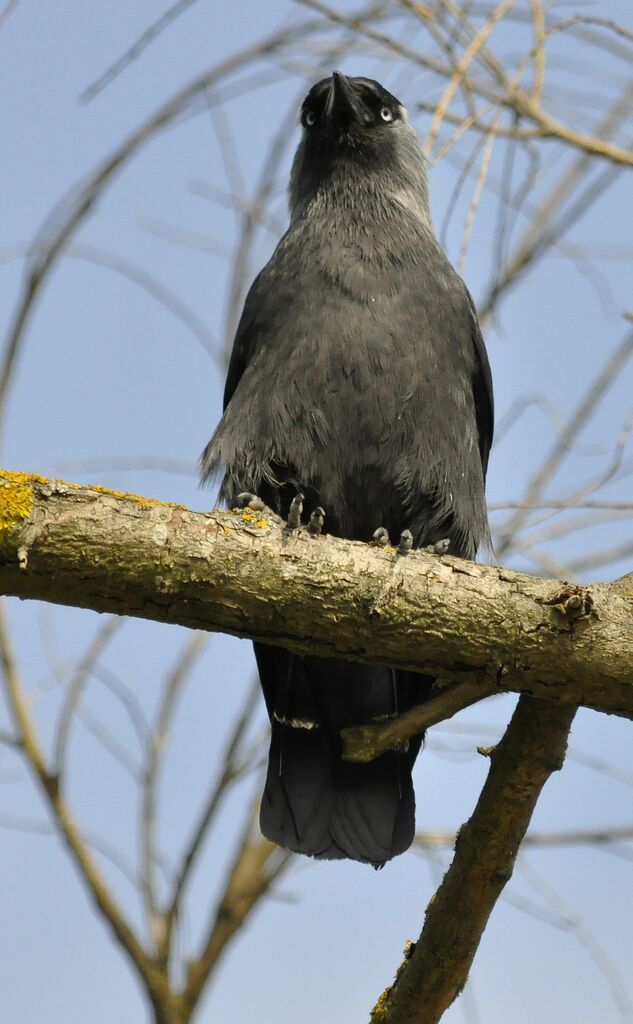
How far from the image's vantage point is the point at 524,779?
10.8ft

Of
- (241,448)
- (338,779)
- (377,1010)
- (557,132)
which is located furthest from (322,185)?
(377,1010)

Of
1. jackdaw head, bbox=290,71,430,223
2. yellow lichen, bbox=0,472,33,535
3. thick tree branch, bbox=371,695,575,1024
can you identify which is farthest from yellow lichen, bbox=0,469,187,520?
jackdaw head, bbox=290,71,430,223

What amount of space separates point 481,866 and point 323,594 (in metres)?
0.90

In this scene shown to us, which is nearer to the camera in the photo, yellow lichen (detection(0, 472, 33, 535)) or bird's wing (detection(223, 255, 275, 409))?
yellow lichen (detection(0, 472, 33, 535))

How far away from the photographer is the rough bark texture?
2.89 m

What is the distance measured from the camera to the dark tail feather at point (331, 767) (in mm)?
4133

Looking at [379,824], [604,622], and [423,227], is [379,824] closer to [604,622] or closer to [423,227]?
[604,622]

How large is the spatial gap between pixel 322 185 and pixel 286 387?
1259 millimetres

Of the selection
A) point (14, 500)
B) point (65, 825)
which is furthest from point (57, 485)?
point (65, 825)

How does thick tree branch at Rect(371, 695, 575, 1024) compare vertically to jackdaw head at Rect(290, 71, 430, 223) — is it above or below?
below

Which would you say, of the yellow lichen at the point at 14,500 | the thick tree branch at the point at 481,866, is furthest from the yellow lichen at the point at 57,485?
the thick tree branch at the point at 481,866

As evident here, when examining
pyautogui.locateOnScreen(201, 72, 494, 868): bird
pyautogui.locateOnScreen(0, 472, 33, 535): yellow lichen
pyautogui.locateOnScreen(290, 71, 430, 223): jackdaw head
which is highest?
pyautogui.locateOnScreen(290, 71, 430, 223): jackdaw head

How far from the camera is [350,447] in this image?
4.11 metres

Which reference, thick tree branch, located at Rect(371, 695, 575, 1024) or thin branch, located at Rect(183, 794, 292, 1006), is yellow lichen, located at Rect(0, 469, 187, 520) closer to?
thick tree branch, located at Rect(371, 695, 575, 1024)
